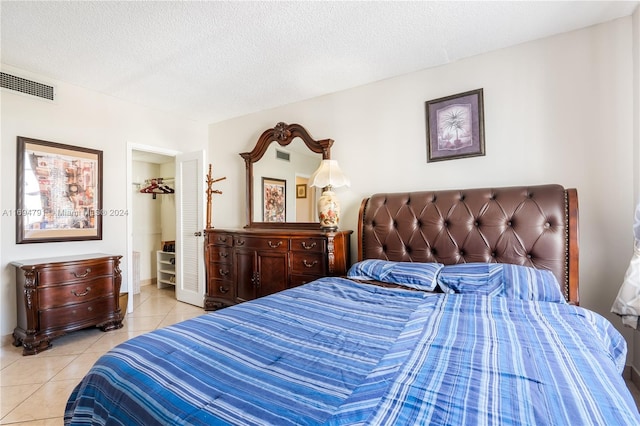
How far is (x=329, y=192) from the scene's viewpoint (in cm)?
283

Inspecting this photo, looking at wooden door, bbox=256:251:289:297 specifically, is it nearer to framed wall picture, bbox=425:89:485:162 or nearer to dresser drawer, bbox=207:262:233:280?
dresser drawer, bbox=207:262:233:280

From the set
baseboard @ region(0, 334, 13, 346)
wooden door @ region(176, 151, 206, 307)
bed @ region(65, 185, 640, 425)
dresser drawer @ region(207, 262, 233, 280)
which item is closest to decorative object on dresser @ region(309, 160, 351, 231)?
bed @ region(65, 185, 640, 425)

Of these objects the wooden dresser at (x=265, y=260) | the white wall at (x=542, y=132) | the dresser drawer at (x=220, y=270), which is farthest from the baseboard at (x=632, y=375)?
the dresser drawer at (x=220, y=270)

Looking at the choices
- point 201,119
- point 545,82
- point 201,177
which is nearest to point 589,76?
point 545,82

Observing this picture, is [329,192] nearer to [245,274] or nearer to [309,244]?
[309,244]

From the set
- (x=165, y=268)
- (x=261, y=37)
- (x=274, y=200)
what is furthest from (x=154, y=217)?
(x=261, y=37)

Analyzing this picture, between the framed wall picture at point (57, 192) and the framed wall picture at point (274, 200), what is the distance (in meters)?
1.74

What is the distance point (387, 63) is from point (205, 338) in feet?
8.18

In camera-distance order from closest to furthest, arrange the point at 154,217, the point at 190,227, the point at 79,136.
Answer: the point at 79,136 → the point at 190,227 → the point at 154,217

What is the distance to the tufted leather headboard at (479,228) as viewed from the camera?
1.91 m

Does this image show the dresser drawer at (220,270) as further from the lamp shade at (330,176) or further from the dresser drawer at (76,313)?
the lamp shade at (330,176)

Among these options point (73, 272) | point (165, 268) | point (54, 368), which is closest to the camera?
point (54, 368)

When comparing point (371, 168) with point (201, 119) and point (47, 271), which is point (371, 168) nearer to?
point (201, 119)

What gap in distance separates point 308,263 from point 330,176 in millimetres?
839
